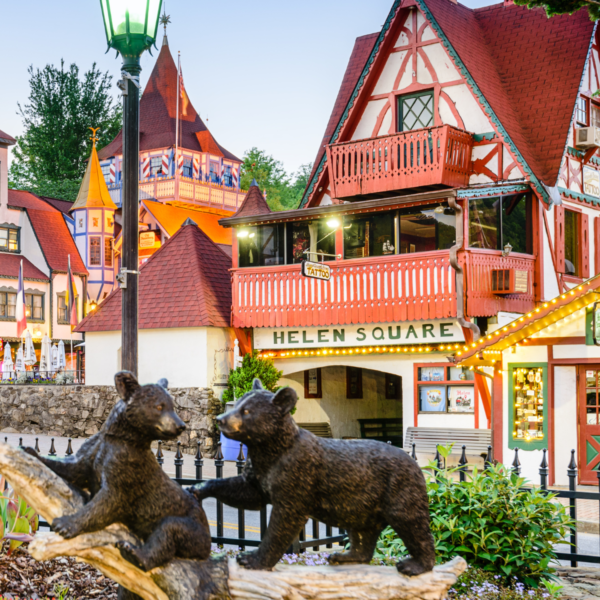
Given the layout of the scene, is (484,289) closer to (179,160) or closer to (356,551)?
(356,551)

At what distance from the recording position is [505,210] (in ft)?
61.9

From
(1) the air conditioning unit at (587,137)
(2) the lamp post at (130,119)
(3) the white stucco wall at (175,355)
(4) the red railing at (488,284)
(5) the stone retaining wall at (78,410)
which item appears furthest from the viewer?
(3) the white stucco wall at (175,355)

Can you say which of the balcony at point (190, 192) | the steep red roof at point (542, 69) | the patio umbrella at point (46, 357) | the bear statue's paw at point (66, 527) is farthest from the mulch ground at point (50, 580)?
the balcony at point (190, 192)

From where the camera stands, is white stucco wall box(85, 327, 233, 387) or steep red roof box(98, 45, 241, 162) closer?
white stucco wall box(85, 327, 233, 387)

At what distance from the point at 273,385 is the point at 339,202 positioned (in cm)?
460

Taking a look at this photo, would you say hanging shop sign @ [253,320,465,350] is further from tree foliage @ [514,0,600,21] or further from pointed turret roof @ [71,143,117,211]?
pointed turret roof @ [71,143,117,211]

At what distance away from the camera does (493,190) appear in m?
17.8

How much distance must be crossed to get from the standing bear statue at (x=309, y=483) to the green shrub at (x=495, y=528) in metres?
1.96

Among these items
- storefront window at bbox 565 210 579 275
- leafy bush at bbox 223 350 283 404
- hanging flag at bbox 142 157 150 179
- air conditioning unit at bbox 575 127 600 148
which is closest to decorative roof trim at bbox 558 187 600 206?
storefront window at bbox 565 210 579 275

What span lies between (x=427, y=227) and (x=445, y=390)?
4.99m

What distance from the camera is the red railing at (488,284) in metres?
17.1

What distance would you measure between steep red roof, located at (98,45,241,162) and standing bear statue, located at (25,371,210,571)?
4232 cm

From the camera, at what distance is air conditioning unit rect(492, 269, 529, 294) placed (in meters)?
17.4

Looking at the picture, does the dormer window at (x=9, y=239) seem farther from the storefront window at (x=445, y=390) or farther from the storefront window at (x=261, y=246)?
the storefront window at (x=445, y=390)
